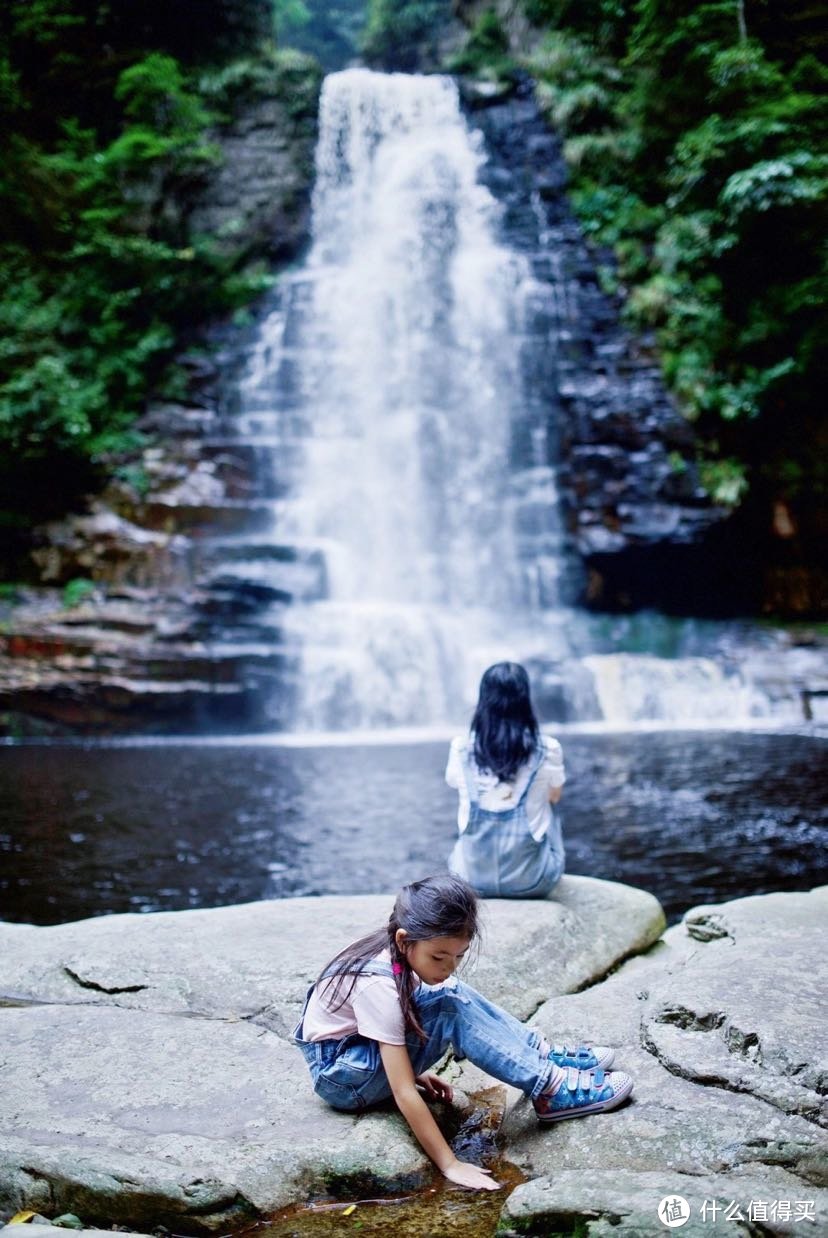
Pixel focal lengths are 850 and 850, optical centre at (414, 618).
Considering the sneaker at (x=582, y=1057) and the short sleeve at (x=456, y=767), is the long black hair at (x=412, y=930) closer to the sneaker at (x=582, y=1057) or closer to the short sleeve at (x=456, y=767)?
the sneaker at (x=582, y=1057)

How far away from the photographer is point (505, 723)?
338 centimetres

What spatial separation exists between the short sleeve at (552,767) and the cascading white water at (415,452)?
8760 millimetres

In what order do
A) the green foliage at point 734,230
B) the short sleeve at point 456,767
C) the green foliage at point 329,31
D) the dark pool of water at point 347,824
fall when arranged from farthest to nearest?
the green foliage at point 329,31, the green foliage at point 734,230, the dark pool of water at point 347,824, the short sleeve at point 456,767

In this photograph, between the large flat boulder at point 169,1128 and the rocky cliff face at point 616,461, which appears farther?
the rocky cliff face at point 616,461

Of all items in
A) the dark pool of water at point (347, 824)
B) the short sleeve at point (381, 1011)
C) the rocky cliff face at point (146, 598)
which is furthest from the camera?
the rocky cliff face at point (146, 598)

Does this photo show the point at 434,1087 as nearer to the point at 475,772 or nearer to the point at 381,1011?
the point at 381,1011

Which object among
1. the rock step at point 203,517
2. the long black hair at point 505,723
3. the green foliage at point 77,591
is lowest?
the long black hair at point 505,723

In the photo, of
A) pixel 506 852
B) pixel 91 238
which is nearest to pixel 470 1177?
pixel 506 852

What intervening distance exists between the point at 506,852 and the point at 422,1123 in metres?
1.48

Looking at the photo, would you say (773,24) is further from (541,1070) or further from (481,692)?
(541,1070)

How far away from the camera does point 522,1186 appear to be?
1903mm

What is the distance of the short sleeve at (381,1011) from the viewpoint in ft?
7.10

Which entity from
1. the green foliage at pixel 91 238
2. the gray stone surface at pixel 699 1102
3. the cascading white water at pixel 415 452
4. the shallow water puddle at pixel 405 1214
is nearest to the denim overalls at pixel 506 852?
the gray stone surface at pixel 699 1102

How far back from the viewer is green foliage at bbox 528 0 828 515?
14438 millimetres
